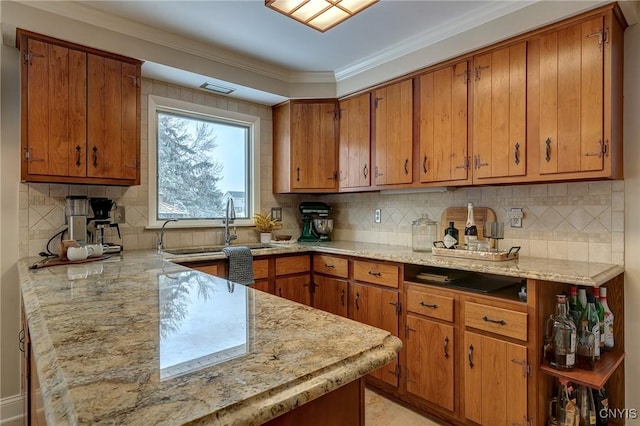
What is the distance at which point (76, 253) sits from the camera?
2045 mm

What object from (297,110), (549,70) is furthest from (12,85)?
(549,70)

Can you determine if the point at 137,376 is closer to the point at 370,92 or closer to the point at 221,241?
the point at 221,241

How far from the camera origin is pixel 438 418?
225cm

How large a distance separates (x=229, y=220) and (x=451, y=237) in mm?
1976

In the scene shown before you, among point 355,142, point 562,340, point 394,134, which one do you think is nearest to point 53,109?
point 355,142

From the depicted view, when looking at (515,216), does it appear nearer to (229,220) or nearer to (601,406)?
(601,406)

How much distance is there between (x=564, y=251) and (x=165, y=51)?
3102 mm

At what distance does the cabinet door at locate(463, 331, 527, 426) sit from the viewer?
1846 millimetres

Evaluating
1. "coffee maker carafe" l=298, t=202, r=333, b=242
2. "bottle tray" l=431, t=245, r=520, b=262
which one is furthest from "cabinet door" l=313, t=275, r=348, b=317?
"bottle tray" l=431, t=245, r=520, b=262

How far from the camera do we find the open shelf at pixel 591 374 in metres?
1.67

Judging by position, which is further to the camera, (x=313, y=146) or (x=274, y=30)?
(x=313, y=146)

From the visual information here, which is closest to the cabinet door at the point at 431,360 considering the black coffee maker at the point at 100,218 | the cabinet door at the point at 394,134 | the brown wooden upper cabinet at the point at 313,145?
the cabinet door at the point at 394,134

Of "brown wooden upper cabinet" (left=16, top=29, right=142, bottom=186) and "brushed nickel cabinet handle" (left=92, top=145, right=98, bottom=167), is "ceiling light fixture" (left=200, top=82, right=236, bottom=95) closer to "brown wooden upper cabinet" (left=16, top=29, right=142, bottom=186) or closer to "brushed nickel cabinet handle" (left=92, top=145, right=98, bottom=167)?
"brown wooden upper cabinet" (left=16, top=29, right=142, bottom=186)

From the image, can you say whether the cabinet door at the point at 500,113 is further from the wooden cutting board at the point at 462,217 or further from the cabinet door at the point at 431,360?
the cabinet door at the point at 431,360
